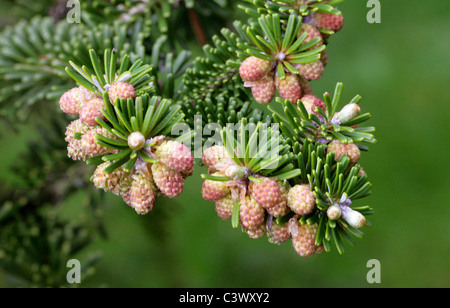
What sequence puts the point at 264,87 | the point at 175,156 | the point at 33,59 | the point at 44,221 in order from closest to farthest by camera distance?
the point at 175,156 → the point at 264,87 → the point at 33,59 → the point at 44,221

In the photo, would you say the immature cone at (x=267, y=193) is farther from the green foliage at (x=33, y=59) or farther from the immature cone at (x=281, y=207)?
the green foliage at (x=33, y=59)

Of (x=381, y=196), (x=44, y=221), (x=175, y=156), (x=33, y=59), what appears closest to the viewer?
(x=175, y=156)

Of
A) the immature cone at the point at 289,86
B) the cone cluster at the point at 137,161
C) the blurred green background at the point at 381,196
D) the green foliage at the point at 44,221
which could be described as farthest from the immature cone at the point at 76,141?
the blurred green background at the point at 381,196

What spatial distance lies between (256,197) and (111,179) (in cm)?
15

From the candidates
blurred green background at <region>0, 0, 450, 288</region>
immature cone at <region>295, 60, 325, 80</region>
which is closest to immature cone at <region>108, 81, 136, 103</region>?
immature cone at <region>295, 60, 325, 80</region>

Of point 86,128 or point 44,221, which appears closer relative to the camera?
point 86,128

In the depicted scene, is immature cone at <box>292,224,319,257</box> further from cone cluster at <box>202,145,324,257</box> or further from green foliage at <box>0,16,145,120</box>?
green foliage at <box>0,16,145,120</box>

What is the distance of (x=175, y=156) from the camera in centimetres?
43

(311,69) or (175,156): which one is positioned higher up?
(311,69)

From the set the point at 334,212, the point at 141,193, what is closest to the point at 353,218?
the point at 334,212

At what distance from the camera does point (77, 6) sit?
750 millimetres

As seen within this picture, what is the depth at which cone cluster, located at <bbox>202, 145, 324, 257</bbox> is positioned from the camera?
1.44 feet

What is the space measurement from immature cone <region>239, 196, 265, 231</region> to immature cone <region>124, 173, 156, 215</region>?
100mm

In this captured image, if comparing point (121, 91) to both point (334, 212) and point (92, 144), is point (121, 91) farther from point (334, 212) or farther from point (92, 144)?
point (334, 212)
